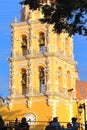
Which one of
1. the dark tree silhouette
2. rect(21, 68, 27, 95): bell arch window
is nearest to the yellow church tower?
rect(21, 68, 27, 95): bell arch window

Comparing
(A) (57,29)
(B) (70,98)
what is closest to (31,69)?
(B) (70,98)

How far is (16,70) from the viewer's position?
43.7 metres

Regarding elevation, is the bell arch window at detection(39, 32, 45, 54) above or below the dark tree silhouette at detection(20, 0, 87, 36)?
above

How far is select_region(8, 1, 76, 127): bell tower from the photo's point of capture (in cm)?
4188

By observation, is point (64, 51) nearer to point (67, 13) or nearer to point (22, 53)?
point (22, 53)

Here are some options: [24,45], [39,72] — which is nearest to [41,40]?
[24,45]

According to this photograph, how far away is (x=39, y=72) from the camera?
4303 cm

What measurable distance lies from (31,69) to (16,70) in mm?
1472

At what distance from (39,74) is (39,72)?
0.17 m

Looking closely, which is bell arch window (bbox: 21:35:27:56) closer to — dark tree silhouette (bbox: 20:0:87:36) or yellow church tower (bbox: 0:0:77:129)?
yellow church tower (bbox: 0:0:77:129)

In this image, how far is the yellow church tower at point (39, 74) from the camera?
41.9m

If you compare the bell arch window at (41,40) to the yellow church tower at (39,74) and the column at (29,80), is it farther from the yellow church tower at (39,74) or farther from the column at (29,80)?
the column at (29,80)

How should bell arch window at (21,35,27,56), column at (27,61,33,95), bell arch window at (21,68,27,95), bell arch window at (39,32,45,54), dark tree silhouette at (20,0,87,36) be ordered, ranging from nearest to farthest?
dark tree silhouette at (20,0,87,36), column at (27,61,33,95), bell arch window at (39,32,45,54), bell arch window at (21,68,27,95), bell arch window at (21,35,27,56)

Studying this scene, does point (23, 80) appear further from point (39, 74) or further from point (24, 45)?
point (24, 45)
